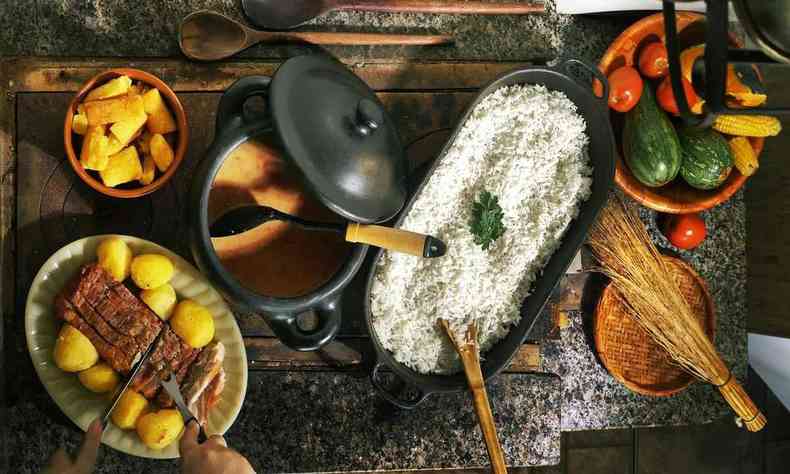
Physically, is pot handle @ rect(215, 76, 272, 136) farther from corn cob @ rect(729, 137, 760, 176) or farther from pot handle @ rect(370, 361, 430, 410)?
corn cob @ rect(729, 137, 760, 176)

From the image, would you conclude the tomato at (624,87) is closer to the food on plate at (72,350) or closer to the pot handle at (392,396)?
the pot handle at (392,396)

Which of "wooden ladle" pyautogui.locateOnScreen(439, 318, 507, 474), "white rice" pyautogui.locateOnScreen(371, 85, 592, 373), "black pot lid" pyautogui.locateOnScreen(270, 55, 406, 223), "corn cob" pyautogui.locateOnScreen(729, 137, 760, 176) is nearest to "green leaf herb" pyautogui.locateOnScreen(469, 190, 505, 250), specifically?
"white rice" pyautogui.locateOnScreen(371, 85, 592, 373)

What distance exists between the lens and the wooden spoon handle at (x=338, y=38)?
1733 mm

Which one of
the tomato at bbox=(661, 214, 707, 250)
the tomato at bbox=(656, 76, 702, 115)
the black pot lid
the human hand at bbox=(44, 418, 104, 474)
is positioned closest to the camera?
the black pot lid

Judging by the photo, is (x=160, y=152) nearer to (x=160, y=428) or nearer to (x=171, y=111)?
(x=171, y=111)

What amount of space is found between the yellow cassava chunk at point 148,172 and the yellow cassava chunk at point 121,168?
2 centimetres

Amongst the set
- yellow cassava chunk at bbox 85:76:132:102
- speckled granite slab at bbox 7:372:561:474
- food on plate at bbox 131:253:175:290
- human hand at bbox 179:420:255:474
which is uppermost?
yellow cassava chunk at bbox 85:76:132:102

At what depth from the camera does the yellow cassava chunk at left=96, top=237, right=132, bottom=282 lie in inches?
59.4

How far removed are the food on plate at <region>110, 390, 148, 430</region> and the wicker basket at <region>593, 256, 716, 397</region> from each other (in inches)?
46.4

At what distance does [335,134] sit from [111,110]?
59cm

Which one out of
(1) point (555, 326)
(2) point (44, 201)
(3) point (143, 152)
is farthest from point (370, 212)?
(2) point (44, 201)

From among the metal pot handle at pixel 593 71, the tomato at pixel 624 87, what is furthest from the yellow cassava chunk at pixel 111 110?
the tomato at pixel 624 87

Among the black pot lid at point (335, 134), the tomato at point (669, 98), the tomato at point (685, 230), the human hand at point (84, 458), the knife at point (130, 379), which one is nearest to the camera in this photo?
the black pot lid at point (335, 134)

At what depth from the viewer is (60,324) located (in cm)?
156
